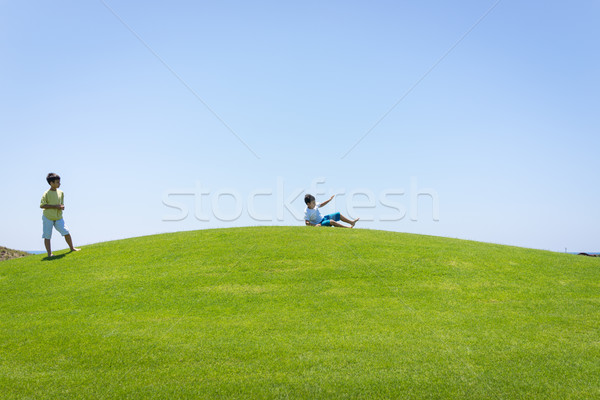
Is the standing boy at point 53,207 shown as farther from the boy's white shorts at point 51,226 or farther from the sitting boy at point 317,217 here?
the sitting boy at point 317,217

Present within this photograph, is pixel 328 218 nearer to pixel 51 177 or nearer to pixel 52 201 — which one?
pixel 52 201

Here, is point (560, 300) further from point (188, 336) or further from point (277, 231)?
point (277, 231)

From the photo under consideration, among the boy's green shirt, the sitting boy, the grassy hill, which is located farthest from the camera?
the sitting boy

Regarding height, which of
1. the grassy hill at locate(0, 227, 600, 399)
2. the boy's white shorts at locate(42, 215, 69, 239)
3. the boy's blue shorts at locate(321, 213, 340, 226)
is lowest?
the grassy hill at locate(0, 227, 600, 399)

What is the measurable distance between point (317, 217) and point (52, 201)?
44.8ft

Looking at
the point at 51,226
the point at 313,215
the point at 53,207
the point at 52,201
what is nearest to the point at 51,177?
the point at 52,201

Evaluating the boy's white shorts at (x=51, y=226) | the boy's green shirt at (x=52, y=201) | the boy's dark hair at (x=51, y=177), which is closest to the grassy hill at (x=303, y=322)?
the boy's white shorts at (x=51, y=226)

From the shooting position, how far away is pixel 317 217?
922 inches

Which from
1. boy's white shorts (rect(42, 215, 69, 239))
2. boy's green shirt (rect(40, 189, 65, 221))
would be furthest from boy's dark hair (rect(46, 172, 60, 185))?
boy's white shorts (rect(42, 215, 69, 239))

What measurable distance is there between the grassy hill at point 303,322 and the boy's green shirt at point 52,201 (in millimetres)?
2061

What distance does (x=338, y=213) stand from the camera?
23922 mm

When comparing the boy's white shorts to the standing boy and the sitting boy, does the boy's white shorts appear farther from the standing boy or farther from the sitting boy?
the sitting boy

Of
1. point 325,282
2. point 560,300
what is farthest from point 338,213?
point 560,300

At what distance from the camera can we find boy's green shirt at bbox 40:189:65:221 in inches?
694
